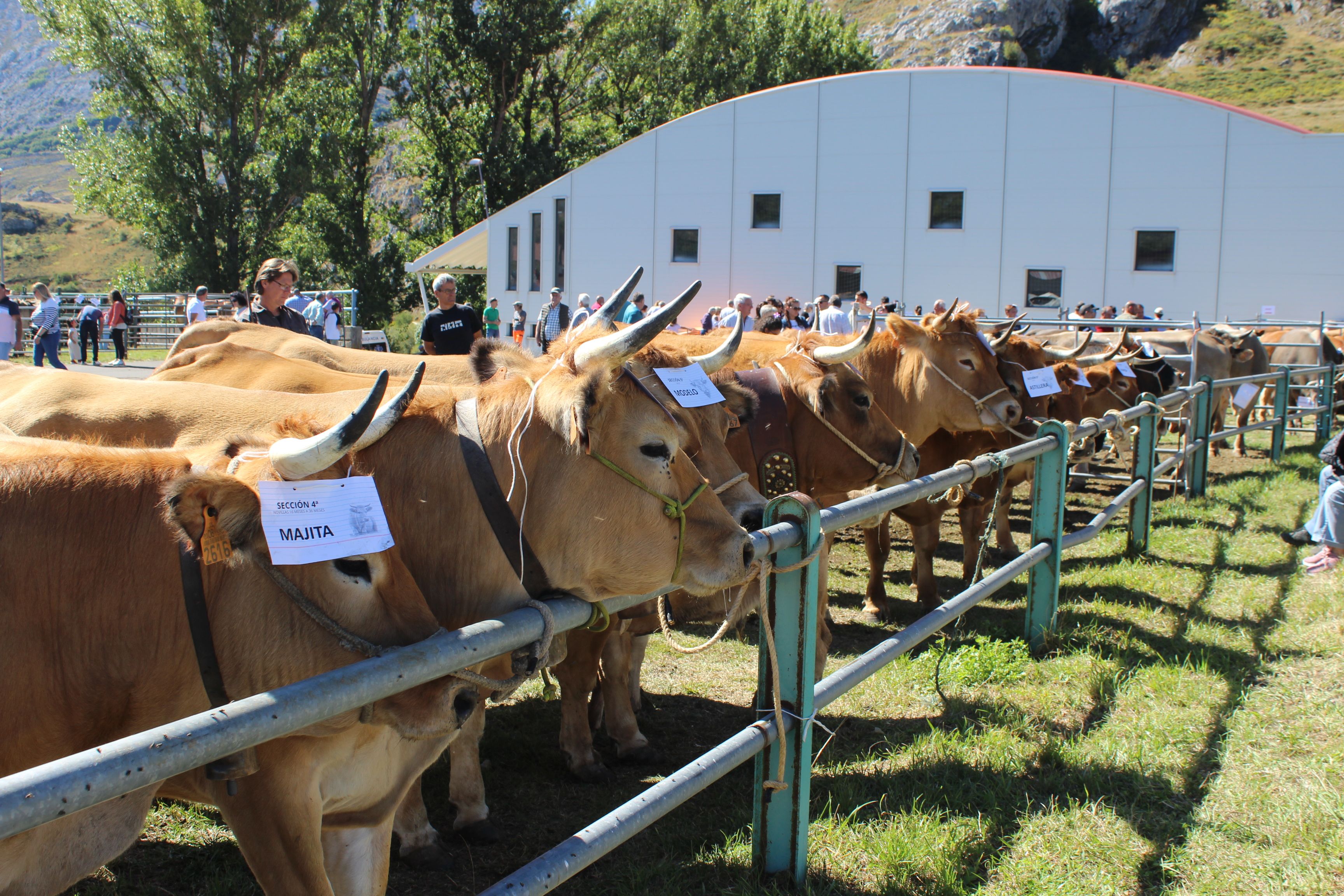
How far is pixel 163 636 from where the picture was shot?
7.26ft

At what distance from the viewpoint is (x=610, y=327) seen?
3.41m

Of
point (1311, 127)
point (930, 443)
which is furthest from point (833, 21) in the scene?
point (930, 443)

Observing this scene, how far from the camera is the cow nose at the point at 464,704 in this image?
226cm

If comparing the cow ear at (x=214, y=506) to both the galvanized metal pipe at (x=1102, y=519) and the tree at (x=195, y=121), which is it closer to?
the galvanized metal pipe at (x=1102, y=519)

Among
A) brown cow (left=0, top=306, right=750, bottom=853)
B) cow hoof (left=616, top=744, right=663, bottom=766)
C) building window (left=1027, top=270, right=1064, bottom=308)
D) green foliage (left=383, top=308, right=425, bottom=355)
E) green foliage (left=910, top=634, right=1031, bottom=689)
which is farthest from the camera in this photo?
green foliage (left=383, top=308, right=425, bottom=355)

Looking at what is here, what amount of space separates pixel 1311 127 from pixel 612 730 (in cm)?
7623

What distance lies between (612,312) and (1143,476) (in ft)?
20.6

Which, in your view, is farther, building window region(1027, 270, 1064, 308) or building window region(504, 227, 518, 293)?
building window region(504, 227, 518, 293)

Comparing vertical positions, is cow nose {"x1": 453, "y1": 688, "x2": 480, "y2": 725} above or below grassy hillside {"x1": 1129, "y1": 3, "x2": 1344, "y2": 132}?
below

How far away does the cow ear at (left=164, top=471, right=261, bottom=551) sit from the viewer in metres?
2.16

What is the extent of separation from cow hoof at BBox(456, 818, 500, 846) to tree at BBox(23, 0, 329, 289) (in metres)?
38.1

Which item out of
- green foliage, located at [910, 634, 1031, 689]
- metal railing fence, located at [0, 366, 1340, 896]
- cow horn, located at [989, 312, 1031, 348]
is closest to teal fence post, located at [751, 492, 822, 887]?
metal railing fence, located at [0, 366, 1340, 896]

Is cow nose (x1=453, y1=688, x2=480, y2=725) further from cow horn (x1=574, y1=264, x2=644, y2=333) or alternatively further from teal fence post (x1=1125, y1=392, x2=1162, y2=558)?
teal fence post (x1=1125, y1=392, x2=1162, y2=558)

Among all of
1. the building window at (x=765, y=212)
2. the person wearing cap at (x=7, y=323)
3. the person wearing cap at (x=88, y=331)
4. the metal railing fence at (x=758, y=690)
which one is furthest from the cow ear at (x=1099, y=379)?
the person wearing cap at (x=88, y=331)
